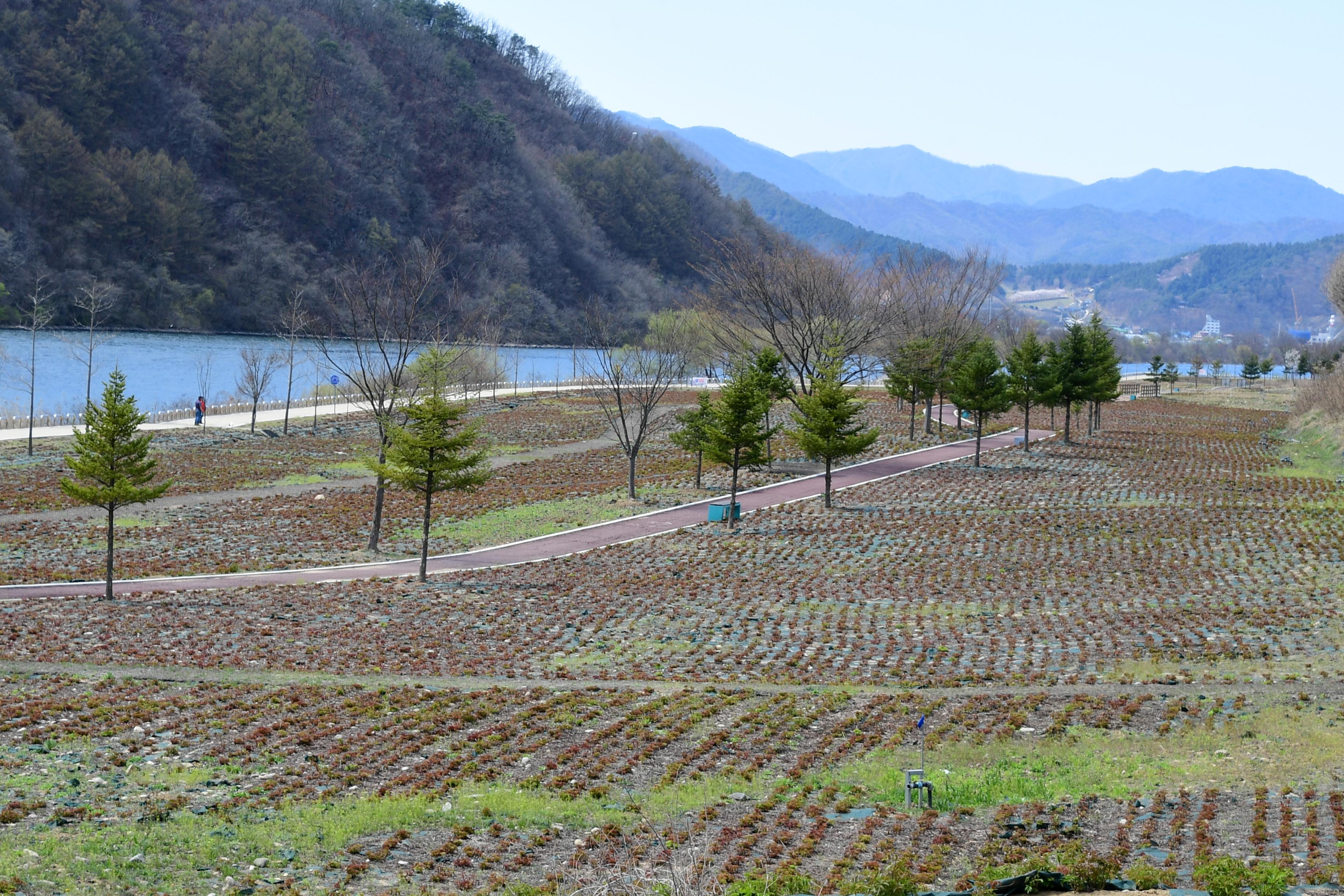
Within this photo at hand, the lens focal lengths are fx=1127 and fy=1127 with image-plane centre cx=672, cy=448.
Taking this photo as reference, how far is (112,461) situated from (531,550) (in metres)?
10.5

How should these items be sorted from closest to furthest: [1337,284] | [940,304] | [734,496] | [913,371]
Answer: [734,496], [913,371], [940,304], [1337,284]

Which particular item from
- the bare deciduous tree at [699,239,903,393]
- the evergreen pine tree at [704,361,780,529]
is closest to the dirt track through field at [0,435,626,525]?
the bare deciduous tree at [699,239,903,393]

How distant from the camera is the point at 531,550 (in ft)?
98.1

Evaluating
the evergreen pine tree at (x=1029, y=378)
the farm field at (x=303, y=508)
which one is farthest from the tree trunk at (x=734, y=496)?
Result: the evergreen pine tree at (x=1029, y=378)

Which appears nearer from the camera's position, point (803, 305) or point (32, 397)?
point (32, 397)

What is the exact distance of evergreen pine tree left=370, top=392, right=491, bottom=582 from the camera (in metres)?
26.5

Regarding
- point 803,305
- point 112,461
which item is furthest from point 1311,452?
point 112,461

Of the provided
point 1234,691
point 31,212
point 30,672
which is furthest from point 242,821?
point 31,212

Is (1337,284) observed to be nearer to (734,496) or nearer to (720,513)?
(720,513)

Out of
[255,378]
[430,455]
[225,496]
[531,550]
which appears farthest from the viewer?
[255,378]

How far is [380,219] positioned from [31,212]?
3677cm

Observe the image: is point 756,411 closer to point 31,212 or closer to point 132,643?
point 132,643

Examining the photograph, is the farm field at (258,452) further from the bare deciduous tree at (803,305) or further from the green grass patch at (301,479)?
the bare deciduous tree at (803,305)

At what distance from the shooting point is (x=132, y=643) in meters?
18.9
